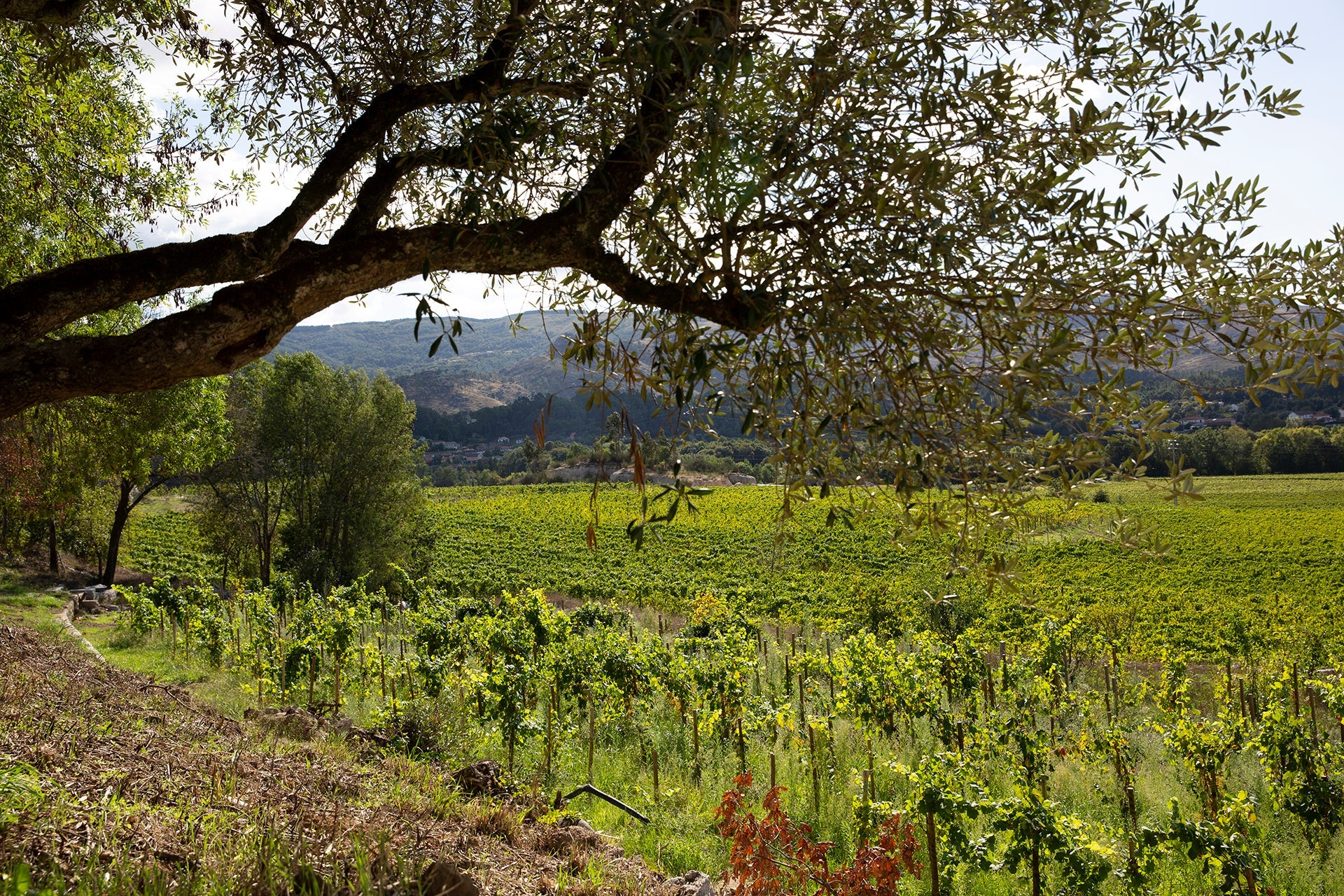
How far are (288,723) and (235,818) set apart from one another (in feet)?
11.5

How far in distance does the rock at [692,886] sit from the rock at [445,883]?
6.33ft

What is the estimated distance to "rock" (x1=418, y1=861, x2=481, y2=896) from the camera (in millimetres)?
2836

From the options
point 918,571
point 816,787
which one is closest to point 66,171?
point 816,787

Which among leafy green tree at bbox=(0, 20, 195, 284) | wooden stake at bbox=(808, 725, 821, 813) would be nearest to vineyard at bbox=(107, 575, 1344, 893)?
wooden stake at bbox=(808, 725, 821, 813)

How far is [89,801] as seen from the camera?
348 cm

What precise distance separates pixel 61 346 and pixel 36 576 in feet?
99.4

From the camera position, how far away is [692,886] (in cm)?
473

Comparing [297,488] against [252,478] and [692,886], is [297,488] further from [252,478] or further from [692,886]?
[692,886]

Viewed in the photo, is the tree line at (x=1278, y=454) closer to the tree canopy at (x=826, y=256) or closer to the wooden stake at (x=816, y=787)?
the wooden stake at (x=816, y=787)

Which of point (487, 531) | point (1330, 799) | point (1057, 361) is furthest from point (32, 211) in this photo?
point (487, 531)

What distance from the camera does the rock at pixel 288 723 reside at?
21.4ft

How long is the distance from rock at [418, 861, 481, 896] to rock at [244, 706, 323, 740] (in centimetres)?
413

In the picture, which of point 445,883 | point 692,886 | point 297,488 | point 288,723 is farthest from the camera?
→ point 297,488

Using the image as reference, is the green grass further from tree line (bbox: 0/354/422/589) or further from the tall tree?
the tall tree
